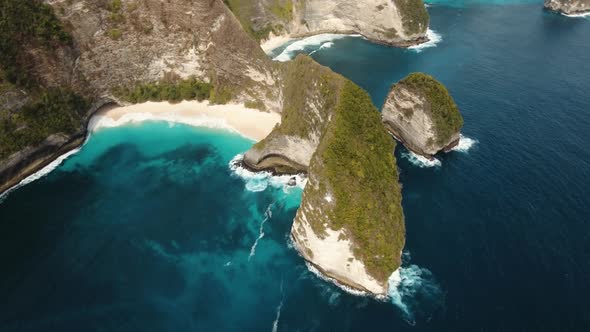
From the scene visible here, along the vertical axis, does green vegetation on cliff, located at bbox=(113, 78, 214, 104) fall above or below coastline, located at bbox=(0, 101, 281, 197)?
above

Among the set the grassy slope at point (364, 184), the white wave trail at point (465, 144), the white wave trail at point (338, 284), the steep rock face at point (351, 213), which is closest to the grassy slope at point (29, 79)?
the steep rock face at point (351, 213)

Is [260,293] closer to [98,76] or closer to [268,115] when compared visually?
[268,115]

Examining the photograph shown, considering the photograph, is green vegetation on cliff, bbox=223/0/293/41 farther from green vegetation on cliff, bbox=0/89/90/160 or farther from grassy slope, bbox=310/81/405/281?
grassy slope, bbox=310/81/405/281

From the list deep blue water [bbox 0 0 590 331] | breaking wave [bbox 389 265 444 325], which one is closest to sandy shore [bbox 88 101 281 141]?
deep blue water [bbox 0 0 590 331]

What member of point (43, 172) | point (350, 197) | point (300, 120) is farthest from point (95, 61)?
point (350, 197)

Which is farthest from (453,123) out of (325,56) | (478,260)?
(325,56)

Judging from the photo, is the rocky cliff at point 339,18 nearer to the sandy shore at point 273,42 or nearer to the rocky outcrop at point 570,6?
the sandy shore at point 273,42

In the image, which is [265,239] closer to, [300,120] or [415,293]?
[300,120]
